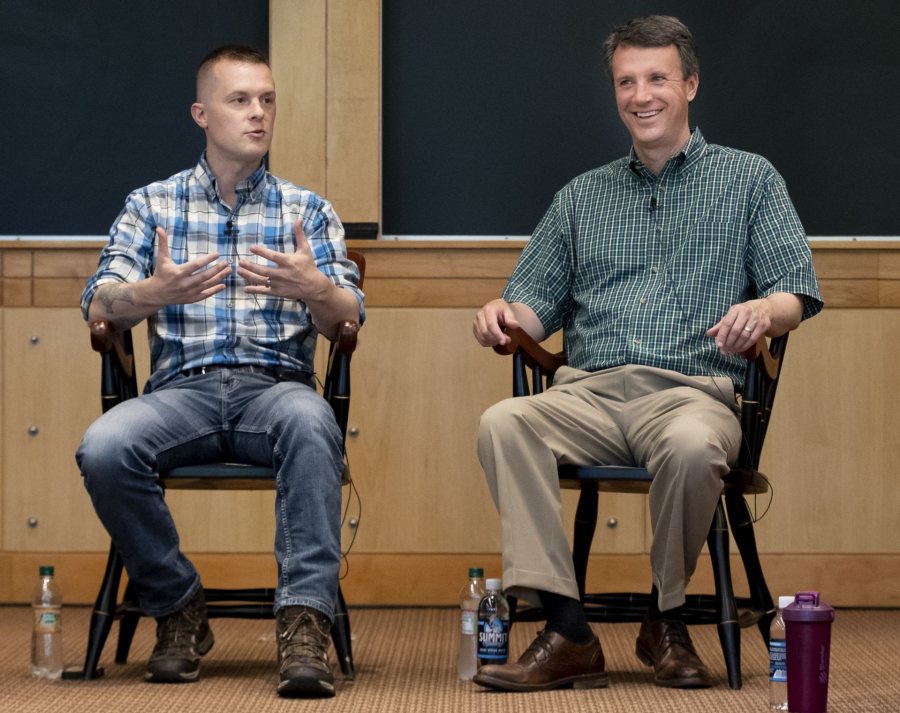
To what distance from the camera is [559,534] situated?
256 cm

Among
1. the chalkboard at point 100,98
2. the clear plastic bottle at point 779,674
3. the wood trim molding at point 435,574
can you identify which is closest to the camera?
the clear plastic bottle at point 779,674

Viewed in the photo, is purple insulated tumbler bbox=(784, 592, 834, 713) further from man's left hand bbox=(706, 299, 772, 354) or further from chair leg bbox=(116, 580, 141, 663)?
chair leg bbox=(116, 580, 141, 663)

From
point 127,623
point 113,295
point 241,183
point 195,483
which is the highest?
point 241,183

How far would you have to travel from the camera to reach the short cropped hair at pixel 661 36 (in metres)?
2.99

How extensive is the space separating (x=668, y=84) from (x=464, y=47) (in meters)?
1.25

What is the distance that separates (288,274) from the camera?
262 centimetres

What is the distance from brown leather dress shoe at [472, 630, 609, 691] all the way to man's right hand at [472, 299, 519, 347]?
24.9 inches

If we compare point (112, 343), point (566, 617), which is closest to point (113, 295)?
point (112, 343)

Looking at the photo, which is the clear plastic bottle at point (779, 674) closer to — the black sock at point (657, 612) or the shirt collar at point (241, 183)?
the black sock at point (657, 612)

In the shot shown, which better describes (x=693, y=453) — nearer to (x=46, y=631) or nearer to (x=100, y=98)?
(x=46, y=631)

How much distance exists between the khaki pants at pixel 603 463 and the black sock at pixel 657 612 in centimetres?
8

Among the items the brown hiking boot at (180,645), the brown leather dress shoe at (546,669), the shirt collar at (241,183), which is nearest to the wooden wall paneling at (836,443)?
the brown leather dress shoe at (546,669)

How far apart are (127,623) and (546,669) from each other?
961 millimetres

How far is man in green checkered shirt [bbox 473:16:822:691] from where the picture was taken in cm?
255
